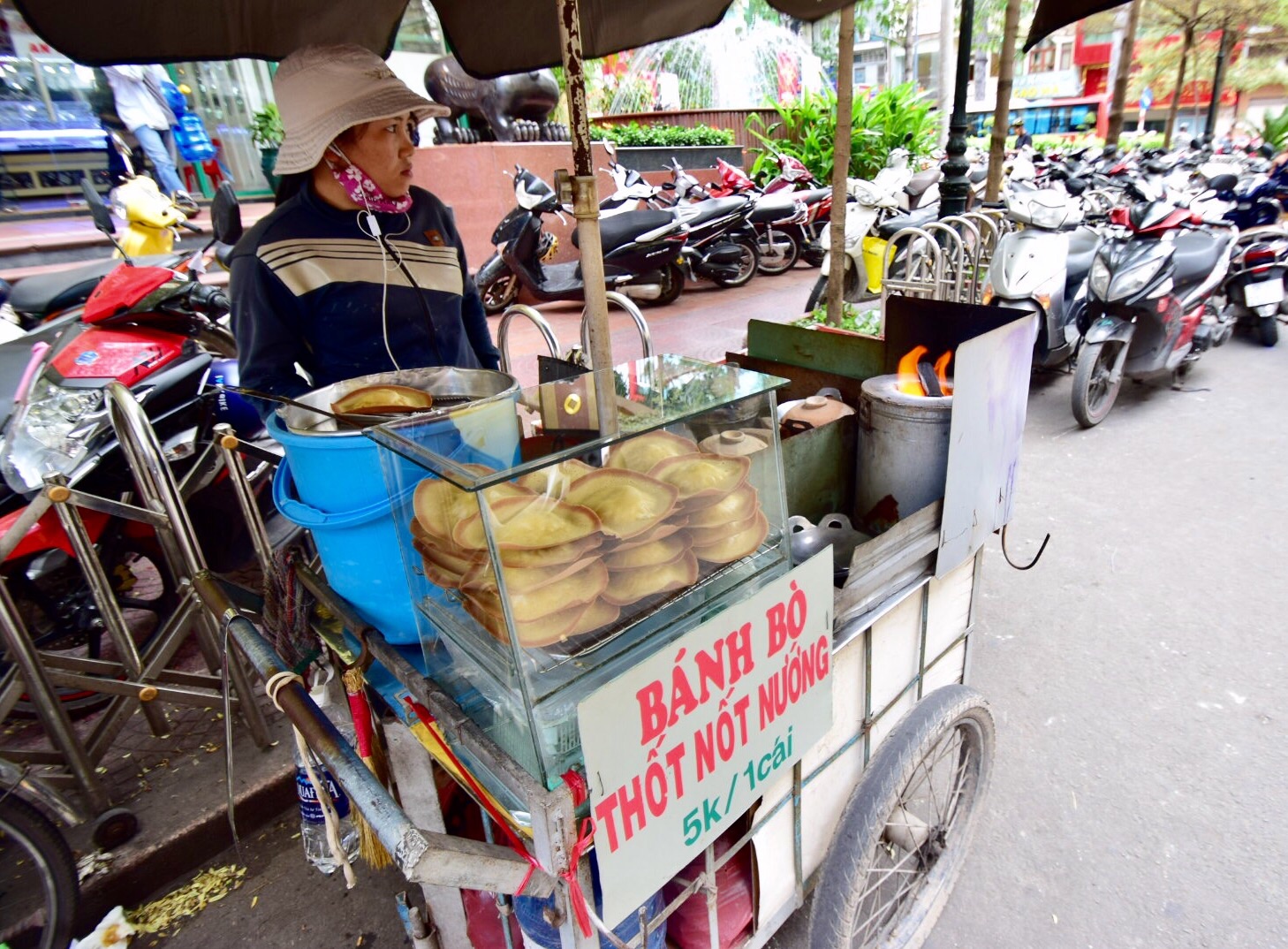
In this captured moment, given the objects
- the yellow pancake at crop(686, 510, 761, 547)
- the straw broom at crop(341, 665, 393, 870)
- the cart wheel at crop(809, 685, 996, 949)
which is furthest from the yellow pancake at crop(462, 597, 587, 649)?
the cart wheel at crop(809, 685, 996, 949)

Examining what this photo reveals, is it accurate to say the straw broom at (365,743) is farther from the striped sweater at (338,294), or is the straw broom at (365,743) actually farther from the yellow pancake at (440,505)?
the striped sweater at (338,294)

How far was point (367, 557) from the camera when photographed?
1.24m

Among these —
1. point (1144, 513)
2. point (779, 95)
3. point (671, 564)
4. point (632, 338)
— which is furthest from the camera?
point (779, 95)

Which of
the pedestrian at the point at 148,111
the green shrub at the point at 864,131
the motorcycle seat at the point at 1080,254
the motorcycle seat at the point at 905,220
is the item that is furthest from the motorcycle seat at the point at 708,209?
the pedestrian at the point at 148,111

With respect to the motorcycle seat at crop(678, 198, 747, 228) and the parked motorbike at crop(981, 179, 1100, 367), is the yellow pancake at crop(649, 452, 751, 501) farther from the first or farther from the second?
the motorcycle seat at crop(678, 198, 747, 228)

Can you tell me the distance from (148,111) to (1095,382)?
890 centimetres

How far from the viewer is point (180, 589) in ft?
7.07

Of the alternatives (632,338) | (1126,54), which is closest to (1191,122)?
(1126,54)

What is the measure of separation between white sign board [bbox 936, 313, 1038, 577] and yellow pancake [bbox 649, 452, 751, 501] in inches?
23.8

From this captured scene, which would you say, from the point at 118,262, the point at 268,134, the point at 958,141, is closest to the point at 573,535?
the point at 118,262

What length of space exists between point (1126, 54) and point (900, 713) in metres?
12.7

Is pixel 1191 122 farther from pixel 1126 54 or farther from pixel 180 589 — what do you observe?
pixel 180 589

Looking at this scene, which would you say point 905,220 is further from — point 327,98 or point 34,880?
point 34,880

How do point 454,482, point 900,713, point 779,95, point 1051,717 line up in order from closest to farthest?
point 454,482
point 900,713
point 1051,717
point 779,95
